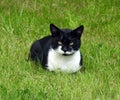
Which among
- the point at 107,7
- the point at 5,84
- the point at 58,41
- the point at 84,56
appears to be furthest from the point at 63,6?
the point at 5,84

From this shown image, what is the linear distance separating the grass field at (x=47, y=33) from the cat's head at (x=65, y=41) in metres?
0.31

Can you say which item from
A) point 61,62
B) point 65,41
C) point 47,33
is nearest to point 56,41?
point 65,41

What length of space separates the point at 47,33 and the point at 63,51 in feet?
5.48

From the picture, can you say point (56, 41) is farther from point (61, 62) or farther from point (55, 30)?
point (61, 62)

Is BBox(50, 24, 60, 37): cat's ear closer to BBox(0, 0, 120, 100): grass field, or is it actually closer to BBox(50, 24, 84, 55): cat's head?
BBox(50, 24, 84, 55): cat's head

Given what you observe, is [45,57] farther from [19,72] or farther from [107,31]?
[107,31]

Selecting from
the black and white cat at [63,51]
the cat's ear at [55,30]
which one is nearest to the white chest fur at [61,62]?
the black and white cat at [63,51]

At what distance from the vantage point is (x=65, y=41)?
584cm

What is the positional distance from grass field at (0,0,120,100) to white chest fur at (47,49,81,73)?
9 cm

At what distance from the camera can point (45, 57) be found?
6.09 meters

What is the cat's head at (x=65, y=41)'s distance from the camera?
5.83m

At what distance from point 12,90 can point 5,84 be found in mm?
243

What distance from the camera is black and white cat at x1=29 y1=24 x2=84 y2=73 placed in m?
5.84

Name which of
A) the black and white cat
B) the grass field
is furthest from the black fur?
the grass field
